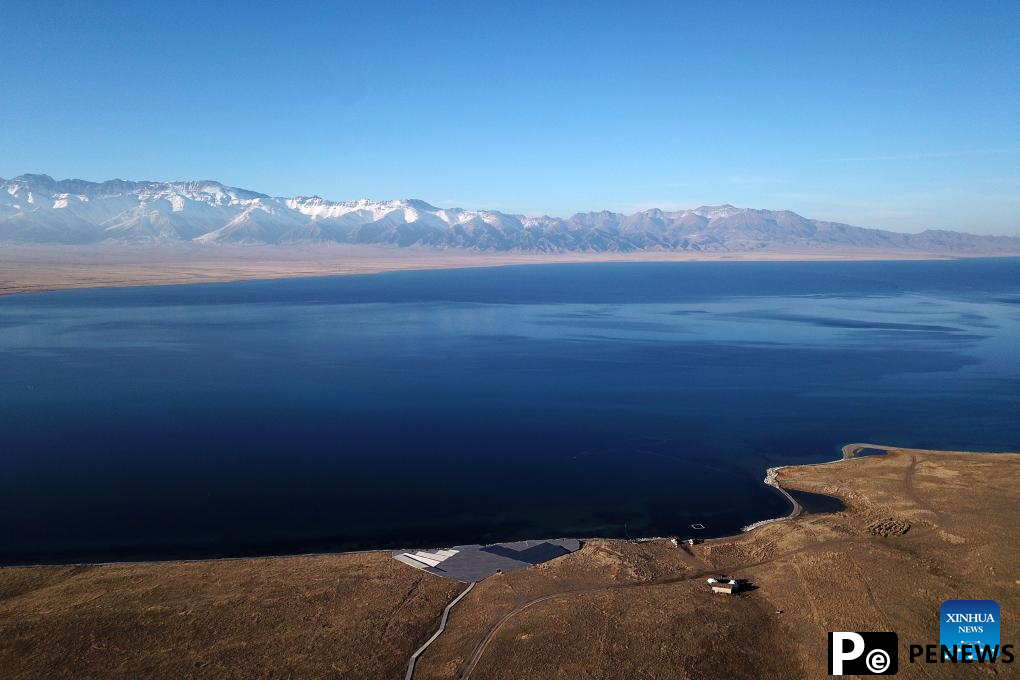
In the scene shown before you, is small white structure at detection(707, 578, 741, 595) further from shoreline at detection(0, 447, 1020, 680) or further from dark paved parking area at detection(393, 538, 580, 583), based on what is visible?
Answer: dark paved parking area at detection(393, 538, 580, 583)

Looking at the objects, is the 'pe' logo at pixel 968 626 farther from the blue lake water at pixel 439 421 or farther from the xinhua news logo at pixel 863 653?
the blue lake water at pixel 439 421

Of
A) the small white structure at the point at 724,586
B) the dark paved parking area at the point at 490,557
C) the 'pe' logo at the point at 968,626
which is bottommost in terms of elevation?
the dark paved parking area at the point at 490,557

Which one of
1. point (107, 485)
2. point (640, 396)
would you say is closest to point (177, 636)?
point (107, 485)

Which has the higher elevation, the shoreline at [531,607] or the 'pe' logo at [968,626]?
the 'pe' logo at [968,626]

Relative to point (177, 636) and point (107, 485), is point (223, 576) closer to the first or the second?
point (177, 636)

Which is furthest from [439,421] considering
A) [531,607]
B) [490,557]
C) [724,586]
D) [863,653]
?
[863,653]

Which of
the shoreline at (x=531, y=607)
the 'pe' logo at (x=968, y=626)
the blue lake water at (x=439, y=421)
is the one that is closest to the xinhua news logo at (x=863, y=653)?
the shoreline at (x=531, y=607)
